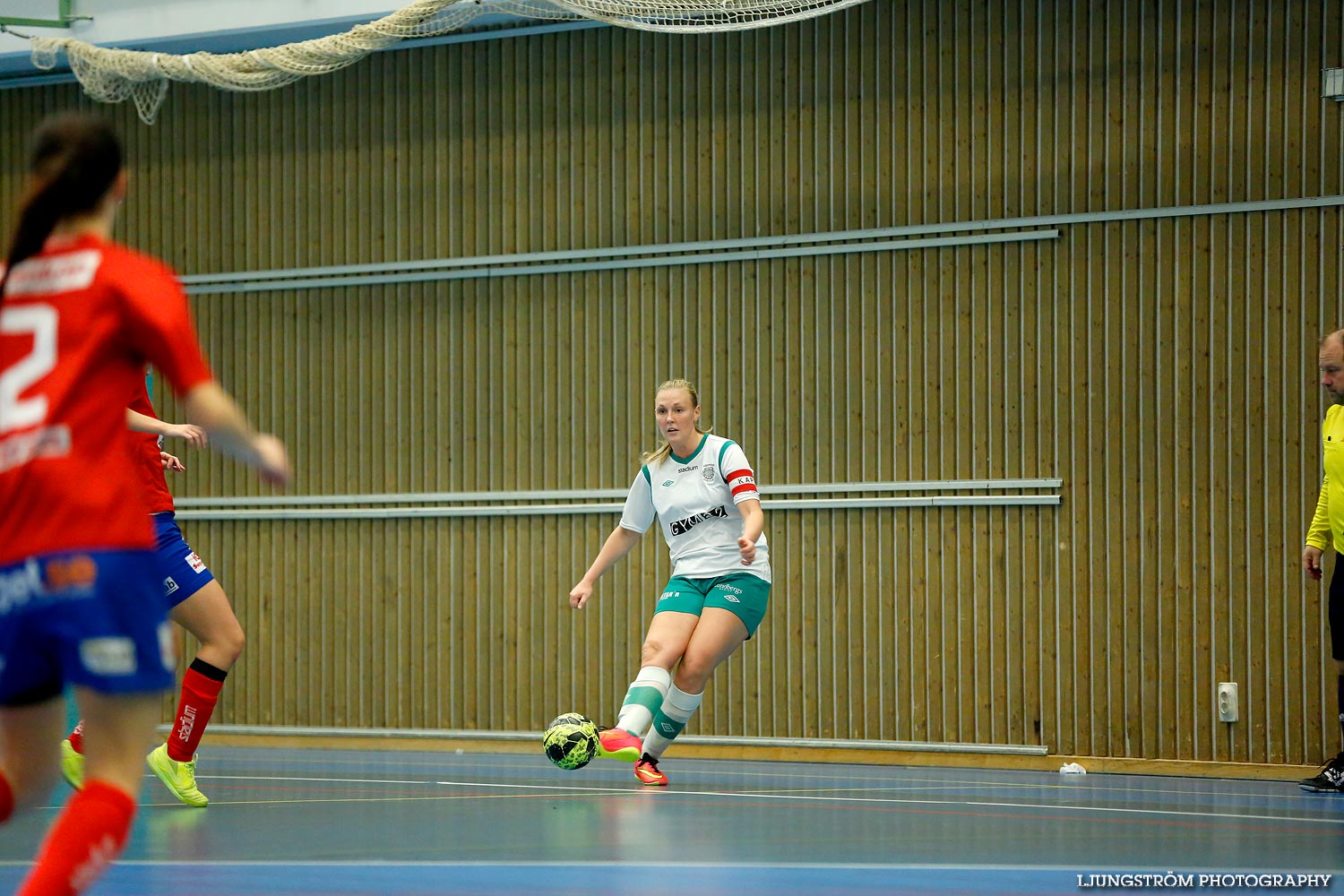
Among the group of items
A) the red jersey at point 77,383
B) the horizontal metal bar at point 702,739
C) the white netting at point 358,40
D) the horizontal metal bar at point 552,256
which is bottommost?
the horizontal metal bar at point 702,739

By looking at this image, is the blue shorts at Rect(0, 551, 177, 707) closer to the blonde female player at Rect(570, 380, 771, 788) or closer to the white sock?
the blonde female player at Rect(570, 380, 771, 788)

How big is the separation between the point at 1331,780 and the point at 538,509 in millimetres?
5529

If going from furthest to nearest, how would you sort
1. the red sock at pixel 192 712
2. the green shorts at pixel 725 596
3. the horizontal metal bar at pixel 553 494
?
the horizontal metal bar at pixel 553 494 → the green shorts at pixel 725 596 → the red sock at pixel 192 712

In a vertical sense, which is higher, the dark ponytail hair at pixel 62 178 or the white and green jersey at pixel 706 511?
the dark ponytail hair at pixel 62 178

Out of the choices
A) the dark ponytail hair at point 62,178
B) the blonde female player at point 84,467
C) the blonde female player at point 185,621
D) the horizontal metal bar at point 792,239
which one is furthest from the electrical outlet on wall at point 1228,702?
the dark ponytail hair at point 62,178

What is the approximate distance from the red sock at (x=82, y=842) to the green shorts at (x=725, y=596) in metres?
4.68

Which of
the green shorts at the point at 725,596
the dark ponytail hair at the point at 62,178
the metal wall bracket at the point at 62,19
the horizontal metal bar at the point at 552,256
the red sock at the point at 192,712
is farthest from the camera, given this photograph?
the metal wall bracket at the point at 62,19

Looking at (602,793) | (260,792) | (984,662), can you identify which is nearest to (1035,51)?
(984,662)

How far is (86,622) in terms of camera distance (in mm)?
2652

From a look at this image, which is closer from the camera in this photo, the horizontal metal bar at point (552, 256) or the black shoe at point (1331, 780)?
the black shoe at point (1331, 780)

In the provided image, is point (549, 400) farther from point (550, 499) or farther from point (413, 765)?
point (413, 765)

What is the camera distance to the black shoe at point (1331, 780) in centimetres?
798

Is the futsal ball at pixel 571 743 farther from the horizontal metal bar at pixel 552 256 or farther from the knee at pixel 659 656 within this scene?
the horizontal metal bar at pixel 552 256

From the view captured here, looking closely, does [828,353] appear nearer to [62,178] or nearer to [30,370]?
[62,178]
